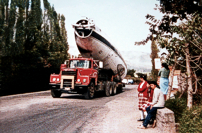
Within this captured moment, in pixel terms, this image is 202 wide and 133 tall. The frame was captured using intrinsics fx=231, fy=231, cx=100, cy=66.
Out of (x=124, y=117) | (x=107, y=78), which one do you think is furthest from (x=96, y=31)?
(x=124, y=117)

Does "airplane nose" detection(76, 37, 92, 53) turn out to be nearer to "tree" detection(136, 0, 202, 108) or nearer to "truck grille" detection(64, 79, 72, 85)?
"truck grille" detection(64, 79, 72, 85)

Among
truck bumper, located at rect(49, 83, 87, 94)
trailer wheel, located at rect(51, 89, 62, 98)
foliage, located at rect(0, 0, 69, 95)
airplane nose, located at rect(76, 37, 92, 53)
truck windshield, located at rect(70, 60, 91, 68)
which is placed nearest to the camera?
truck bumper, located at rect(49, 83, 87, 94)

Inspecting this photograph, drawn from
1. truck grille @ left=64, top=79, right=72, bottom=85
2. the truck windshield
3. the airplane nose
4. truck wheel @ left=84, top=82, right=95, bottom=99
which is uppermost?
the airplane nose

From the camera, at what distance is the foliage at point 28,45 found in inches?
806

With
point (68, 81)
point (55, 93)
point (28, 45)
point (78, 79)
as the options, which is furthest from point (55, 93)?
point (28, 45)

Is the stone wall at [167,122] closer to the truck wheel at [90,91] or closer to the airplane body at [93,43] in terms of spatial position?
the truck wheel at [90,91]

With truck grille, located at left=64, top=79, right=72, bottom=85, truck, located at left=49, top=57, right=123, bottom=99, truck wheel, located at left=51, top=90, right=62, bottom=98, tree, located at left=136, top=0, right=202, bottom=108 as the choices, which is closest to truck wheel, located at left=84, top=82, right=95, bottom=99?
truck, located at left=49, top=57, right=123, bottom=99

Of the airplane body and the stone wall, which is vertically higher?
the airplane body

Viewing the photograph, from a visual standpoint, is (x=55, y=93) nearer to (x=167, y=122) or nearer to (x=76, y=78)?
(x=76, y=78)

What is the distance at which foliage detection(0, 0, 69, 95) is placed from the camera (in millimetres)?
20469

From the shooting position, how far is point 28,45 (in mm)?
26047

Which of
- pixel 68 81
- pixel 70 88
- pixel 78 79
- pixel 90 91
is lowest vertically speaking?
pixel 90 91

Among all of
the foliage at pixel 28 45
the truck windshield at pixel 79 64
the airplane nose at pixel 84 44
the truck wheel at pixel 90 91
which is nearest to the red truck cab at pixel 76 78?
the truck windshield at pixel 79 64

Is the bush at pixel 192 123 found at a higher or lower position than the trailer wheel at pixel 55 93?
lower
